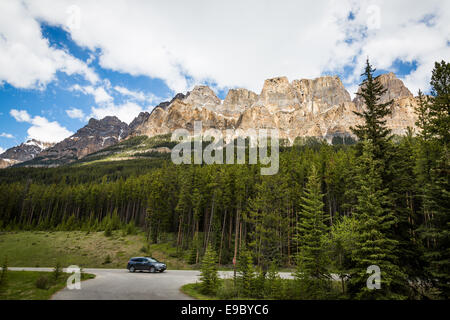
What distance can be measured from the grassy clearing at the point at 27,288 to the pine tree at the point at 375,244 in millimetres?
17333

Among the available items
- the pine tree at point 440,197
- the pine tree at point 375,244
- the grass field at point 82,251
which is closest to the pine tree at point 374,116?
A: the pine tree at point 375,244

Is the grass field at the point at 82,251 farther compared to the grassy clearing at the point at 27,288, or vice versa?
the grass field at the point at 82,251

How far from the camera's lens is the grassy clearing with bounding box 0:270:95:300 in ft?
38.3

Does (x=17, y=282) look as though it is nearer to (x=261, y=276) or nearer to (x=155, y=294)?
(x=155, y=294)

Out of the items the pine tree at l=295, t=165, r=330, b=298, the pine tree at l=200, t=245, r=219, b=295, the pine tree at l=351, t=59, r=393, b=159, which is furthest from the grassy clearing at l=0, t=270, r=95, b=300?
the pine tree at l=351, t=59, r=393, b=159

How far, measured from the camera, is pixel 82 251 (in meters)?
38.4

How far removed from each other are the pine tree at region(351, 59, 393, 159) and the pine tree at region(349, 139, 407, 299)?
1506 mm

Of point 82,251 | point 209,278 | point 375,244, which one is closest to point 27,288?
point 209,278

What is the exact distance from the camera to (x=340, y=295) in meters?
15.3

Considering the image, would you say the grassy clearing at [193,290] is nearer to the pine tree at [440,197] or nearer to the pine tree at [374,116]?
the pine tree at [440,197]

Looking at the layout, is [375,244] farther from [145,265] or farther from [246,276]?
[145,265]

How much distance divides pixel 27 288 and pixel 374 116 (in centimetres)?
2568

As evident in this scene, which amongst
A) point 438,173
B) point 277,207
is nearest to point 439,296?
point 438,173

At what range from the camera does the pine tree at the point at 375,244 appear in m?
12.6
